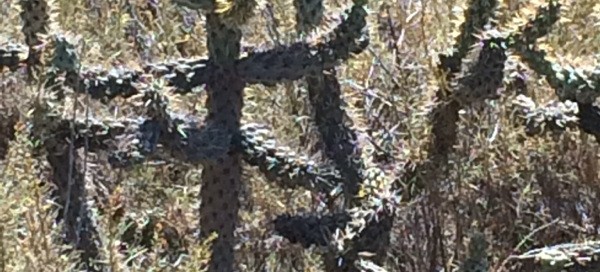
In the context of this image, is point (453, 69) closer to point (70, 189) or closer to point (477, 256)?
point (477, 256)

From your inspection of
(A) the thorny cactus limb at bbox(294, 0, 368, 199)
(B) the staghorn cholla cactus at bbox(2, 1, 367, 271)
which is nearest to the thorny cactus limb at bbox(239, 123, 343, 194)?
(B) the staghorn cholla cactus at bbox(2, 1, 367, 271)

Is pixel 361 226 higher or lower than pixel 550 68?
lower

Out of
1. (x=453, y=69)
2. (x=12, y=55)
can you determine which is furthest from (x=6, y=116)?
(x=453, y=69)

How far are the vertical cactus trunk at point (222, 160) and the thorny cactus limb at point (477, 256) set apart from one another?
0.62 metres

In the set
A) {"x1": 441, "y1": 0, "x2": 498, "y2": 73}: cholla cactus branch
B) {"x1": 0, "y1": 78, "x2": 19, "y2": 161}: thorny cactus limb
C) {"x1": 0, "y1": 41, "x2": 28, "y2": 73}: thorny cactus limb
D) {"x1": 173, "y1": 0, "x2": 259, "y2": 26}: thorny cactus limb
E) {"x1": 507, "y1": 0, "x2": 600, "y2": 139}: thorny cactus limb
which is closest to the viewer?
{"x1": 173, "y1": 0, "x2": 259, "y2": 26}: thorny cactus limb

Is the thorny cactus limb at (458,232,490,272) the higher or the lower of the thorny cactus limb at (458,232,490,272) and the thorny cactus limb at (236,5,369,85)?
the lower

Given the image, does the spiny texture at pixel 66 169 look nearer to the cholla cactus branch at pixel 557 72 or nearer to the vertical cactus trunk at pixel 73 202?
the vertical cactus trunk at pixel 73 202

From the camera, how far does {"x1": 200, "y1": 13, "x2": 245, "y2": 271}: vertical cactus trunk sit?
285 centimetres

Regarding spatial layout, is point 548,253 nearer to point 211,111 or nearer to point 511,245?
point 511,245

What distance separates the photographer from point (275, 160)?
292 cm

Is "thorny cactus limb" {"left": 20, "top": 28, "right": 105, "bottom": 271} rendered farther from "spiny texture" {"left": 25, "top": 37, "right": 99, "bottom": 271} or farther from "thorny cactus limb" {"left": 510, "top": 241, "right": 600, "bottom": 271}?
"thorny cactus limb" {"left": 510, "top": 241, "right": 600, "bottom": 271}

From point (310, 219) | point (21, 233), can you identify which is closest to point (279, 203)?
point (310, 219)

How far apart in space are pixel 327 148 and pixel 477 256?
566mm

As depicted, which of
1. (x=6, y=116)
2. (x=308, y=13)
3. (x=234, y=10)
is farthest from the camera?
(x=6, y=116)
